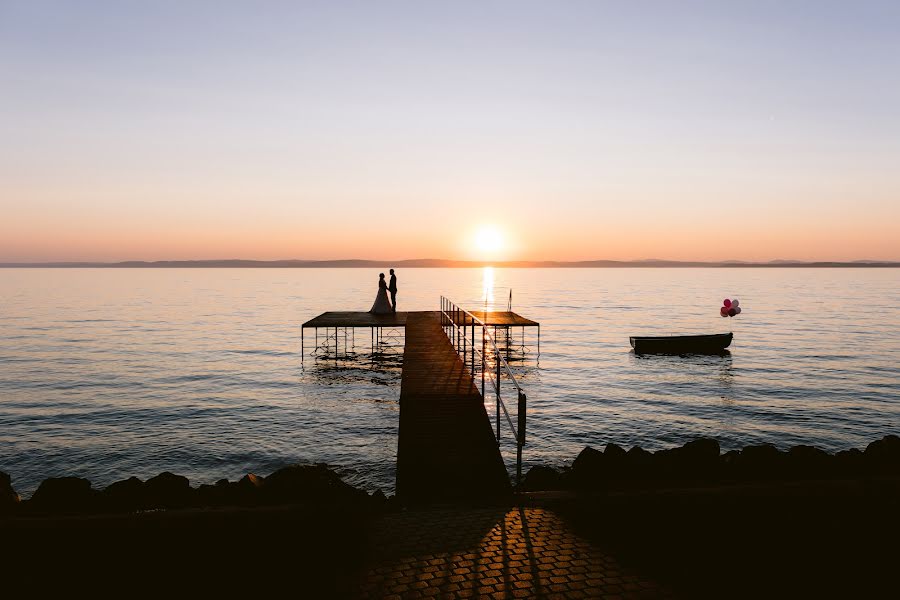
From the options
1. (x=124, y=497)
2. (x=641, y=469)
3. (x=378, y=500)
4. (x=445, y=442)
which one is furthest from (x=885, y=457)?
(x=124, y=497)

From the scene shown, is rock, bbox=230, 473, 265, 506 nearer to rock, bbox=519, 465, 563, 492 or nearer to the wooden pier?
the wooden pier

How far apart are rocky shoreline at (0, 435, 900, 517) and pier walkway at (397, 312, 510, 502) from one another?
0.62 m

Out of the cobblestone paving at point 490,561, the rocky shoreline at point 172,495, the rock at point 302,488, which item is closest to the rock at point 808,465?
the cobblestone paving at point 490,561

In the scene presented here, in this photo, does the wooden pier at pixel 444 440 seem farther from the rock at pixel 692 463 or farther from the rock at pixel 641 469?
the rock at pixel 692 463

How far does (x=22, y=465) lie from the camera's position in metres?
17.2

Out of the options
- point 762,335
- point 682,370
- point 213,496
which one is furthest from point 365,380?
point 762,335

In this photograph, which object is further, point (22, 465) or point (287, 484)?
point (22, 465)

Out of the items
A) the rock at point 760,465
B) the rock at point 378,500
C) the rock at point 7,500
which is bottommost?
the rock at point 378,500

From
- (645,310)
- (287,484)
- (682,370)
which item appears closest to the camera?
(287,484)

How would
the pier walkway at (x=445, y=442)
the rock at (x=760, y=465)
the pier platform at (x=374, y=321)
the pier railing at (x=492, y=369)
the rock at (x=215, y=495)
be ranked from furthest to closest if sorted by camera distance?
1. the pier platform at (x=374, y=321)
2. the rock at (x=760, y=465)
3. the rock at (x=215, y=495)
4. the pier walkway at (x=445, y=442)
5. the pier railing at (x=492, y=369)

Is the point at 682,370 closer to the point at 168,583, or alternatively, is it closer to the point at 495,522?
the point at 495,522

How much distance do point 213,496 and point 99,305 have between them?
86.7 metres

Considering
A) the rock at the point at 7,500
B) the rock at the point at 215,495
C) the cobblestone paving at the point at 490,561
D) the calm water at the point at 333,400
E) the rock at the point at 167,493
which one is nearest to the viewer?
the cobblestone paving at the point at 490,561

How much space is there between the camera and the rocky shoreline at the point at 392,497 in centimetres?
964
